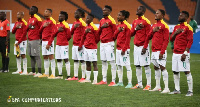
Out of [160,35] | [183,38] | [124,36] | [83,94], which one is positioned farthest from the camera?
[124,36]

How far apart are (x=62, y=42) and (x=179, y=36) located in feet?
14.0

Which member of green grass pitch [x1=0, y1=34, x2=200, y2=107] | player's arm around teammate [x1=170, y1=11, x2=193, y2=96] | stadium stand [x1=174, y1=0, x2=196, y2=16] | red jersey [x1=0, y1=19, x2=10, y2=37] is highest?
stadium stand [x1=174, y1=0, x2=196, y2=16]

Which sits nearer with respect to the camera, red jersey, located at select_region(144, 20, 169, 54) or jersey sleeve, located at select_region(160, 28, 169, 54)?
jersey sleeve, located at select_region(160, 28, 169, 54)

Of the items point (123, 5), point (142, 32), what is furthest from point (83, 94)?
point (123, 5)

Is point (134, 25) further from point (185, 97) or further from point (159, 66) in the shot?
point (185, 97)

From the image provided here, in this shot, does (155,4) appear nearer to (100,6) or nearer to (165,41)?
(100,6)

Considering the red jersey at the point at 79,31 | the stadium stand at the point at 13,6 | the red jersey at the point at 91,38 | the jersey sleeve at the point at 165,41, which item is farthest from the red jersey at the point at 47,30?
the stadium stand at the point at 13,6

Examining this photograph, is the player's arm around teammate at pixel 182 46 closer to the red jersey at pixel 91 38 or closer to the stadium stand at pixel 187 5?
the red jersey at pixel 91 38

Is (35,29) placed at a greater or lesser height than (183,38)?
greater

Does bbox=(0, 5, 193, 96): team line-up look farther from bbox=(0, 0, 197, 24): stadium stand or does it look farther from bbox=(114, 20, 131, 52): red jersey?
bbox=(0, 0, 197, 24): stadium stand

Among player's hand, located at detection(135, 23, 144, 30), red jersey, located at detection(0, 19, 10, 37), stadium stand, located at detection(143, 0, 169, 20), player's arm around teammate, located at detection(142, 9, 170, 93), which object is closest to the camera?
player's arm around teammate, located at detection(142, 9, 170, 93)

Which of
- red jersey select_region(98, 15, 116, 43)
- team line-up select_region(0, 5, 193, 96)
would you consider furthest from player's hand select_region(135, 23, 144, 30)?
red jersey select_region(98, 15, 116, 43)

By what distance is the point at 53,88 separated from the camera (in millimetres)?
11242

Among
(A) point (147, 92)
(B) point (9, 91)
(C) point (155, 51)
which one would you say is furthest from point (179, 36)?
(B) point (9, 91)
